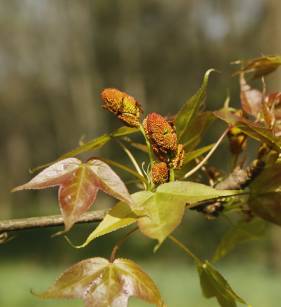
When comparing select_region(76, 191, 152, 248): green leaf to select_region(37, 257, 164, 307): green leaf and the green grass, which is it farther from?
the green grass

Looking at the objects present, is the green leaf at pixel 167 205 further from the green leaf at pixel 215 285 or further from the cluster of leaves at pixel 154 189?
the green leaf at pixel 215 285

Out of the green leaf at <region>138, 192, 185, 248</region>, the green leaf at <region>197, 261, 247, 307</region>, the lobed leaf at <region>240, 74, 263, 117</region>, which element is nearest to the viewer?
the green leaf at <region>138, 192, 185, 248</region>

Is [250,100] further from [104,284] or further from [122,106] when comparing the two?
[104,284]

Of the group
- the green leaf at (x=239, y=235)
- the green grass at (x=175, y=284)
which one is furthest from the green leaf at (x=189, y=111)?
the green grass at (x=175, y=284)

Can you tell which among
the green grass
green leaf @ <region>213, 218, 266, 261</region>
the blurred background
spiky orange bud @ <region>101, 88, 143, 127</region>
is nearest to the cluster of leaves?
spiky orange bud @ <region>101, 88, 143, 127</region>

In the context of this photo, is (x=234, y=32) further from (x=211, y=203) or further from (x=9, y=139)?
(x=211, y=203)

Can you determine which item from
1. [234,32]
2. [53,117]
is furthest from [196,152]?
[53,117]

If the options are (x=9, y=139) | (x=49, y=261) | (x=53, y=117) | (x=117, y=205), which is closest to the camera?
(x=117, y=205)
